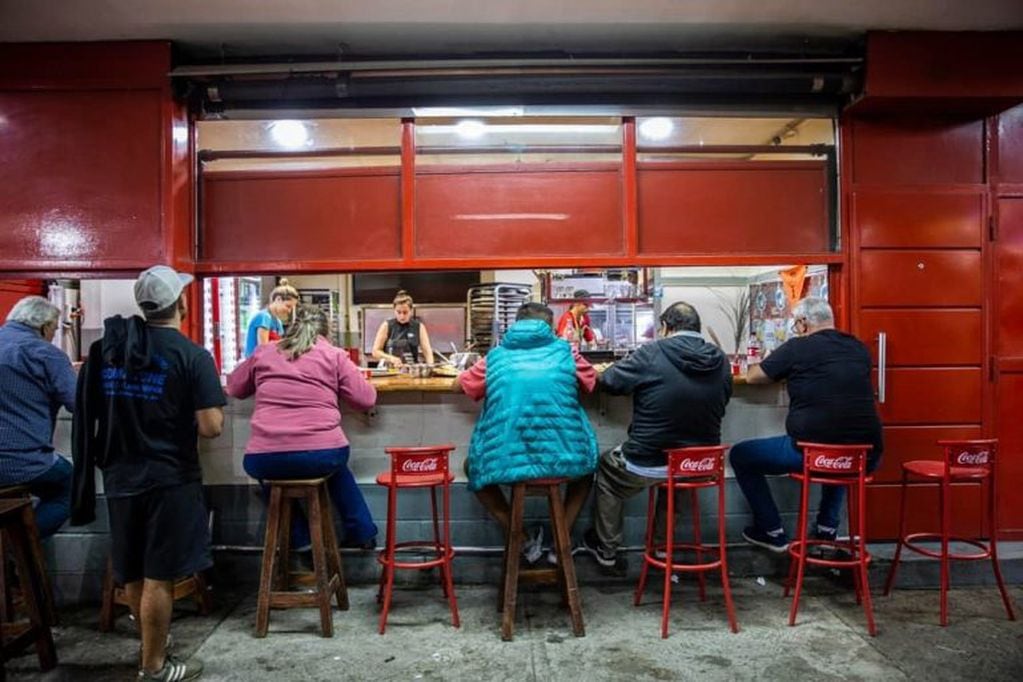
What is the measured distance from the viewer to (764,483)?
4160 mm

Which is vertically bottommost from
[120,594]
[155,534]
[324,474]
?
[120,594]

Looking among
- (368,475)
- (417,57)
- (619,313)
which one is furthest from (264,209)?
(619,313)

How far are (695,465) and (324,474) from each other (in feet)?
6.23

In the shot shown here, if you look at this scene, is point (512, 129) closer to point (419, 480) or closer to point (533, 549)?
point (419, 480)

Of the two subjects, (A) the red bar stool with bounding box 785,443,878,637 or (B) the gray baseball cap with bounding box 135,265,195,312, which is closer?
(B) the gray baseball cap with bounding box 135,265,195,312

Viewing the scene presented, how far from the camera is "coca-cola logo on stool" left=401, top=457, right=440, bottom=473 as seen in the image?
143 inches

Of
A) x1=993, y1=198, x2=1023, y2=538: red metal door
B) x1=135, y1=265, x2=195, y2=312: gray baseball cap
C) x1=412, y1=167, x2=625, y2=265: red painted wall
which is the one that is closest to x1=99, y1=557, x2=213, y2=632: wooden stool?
x1=135, y1=265, x2=195, y2=312: gray baseball cap

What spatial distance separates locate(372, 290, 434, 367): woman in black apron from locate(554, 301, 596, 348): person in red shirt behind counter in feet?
4.48

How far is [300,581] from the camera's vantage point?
393cm

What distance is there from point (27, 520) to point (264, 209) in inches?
86.6

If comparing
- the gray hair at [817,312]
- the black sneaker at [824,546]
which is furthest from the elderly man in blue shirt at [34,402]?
the black sneaker at [824,546]

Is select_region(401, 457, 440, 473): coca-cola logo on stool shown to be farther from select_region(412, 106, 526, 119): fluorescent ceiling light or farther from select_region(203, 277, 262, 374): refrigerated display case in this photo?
select_region(203, 277, 262, 374): refrigerated display case

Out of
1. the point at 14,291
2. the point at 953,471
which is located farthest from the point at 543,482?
the point at 14,291

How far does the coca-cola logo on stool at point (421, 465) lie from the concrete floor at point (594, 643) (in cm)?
83
